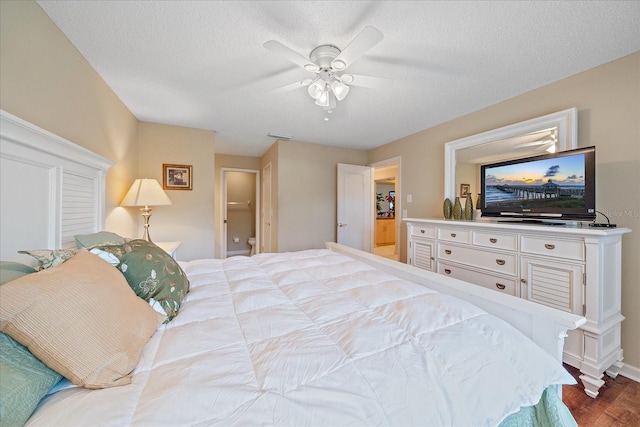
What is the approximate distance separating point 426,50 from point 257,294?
194cm

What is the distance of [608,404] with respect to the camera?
1.47 metres

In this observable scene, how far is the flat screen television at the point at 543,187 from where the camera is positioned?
178cm

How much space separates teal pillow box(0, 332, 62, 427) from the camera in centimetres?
47

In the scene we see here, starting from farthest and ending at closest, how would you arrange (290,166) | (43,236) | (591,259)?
(290,166) < (591,259) < (43,236)

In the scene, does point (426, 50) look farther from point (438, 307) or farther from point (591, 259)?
point (591, 259)

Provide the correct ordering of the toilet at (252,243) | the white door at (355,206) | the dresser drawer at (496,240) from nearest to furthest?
the dresser drawer at (496,240) → the white door at (355,206) → the toilet at (252,243)

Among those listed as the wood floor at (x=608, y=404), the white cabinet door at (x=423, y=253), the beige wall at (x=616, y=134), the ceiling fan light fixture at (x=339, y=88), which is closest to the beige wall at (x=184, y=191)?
the ceiling fan light fixture at (x=339, y=88)

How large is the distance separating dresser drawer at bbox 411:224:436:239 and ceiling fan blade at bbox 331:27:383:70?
2.00 metres

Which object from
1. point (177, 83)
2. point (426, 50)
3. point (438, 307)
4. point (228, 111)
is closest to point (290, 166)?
point (228, 111)

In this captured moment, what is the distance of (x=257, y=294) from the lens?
4.00 feet

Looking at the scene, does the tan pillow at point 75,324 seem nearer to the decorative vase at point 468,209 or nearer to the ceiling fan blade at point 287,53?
the ceiling fan blade at point 287,53

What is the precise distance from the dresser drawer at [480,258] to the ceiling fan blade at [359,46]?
200 centimetres

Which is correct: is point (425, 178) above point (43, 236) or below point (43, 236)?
above

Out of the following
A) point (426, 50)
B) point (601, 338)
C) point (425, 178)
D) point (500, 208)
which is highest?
point (426, 50)
